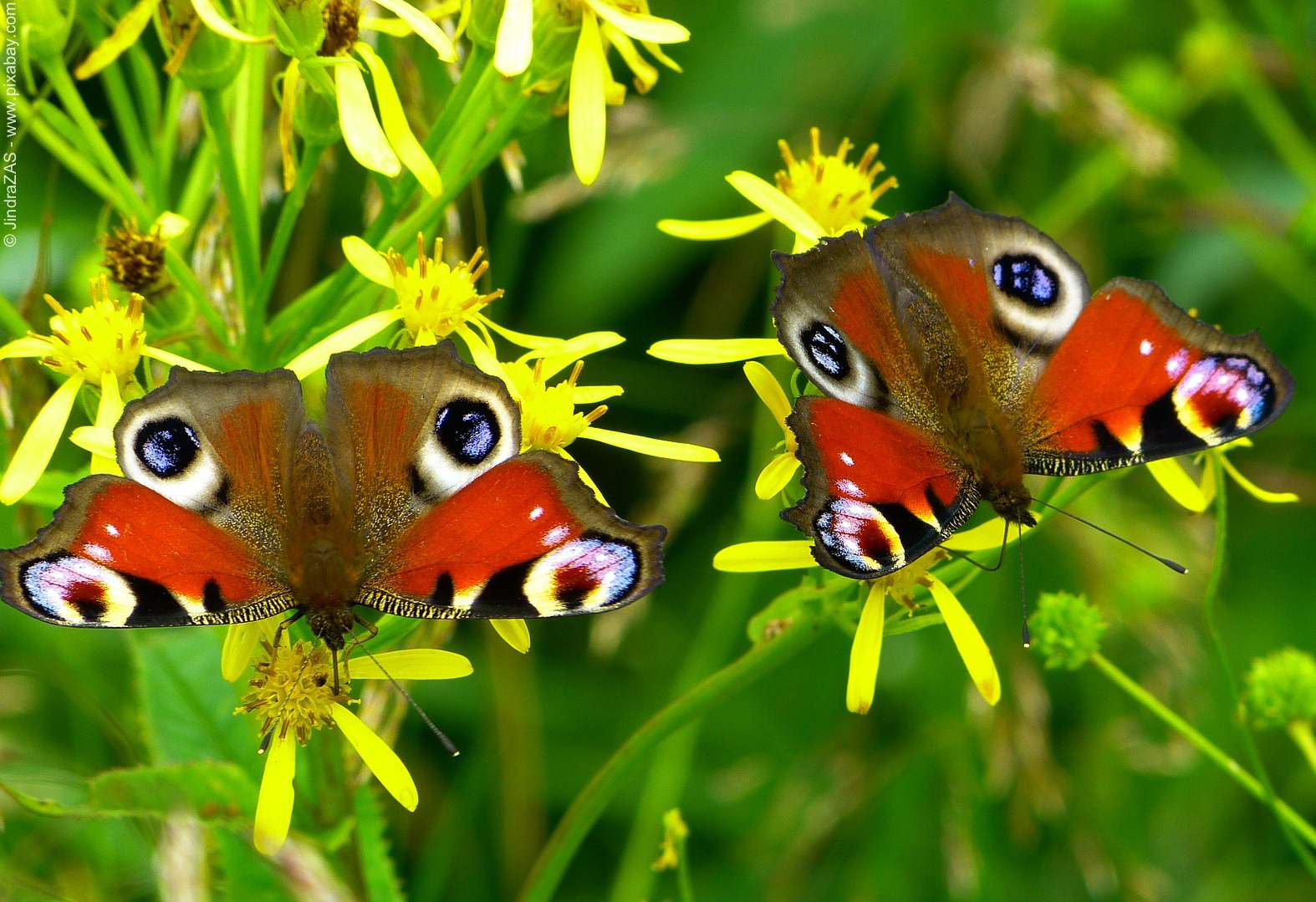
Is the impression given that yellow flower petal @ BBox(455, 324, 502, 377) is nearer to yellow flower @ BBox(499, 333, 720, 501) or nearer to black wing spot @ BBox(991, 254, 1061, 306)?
yellow flower @ BBox(499, 333, 720, 501)

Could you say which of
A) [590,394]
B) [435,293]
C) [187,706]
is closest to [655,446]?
[590,394]

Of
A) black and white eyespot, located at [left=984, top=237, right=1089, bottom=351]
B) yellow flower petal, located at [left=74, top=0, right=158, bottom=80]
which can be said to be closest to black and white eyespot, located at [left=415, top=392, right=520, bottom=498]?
yellow flower petal, located at [left=74, top=0, right=158, bottom=80]

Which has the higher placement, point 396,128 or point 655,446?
point 396,128

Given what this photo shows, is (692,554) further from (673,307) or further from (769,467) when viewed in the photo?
(769,467)

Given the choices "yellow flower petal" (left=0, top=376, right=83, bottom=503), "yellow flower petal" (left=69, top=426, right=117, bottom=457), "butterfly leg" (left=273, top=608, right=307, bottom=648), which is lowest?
"butterfly leg" (left=273, top=608, right=307, bottom=648)

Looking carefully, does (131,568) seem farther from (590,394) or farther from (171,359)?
(590,394)

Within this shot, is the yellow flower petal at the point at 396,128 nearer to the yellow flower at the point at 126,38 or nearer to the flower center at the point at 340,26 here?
the flower center at the point at 340,26
